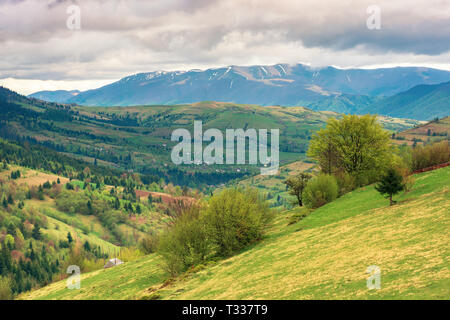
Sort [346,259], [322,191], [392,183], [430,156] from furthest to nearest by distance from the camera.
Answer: [430,156]
[322,191]
[392,183]
[346,259]

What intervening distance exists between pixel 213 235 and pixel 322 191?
2780 cm

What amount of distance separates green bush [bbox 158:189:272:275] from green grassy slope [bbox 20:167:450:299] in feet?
13.0

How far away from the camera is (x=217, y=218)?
5916 cm

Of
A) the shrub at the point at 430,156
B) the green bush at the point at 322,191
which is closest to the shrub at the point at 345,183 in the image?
the green bush at the point at 322,191

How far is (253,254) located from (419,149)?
2130 inches

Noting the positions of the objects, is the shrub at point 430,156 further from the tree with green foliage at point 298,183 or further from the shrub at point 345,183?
the tree with green foliage at point 298,183

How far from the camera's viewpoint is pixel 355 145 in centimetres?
8106

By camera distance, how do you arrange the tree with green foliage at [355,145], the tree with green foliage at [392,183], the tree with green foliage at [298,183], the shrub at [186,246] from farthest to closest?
the tree with green foliage at [298,183]
the tree with green foliage at [355,145]
the shrub at [186,246]
the tree with green foliage at [392,183]

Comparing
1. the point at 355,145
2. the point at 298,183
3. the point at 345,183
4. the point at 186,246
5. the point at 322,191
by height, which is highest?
the point at 355,145

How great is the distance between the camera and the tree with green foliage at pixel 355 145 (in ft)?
263

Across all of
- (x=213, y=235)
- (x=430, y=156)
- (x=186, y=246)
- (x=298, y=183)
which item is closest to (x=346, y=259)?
(x=213, y=235)

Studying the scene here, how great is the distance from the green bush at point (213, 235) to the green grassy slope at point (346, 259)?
3973 millimetres

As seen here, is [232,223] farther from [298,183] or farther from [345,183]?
[298,183]
